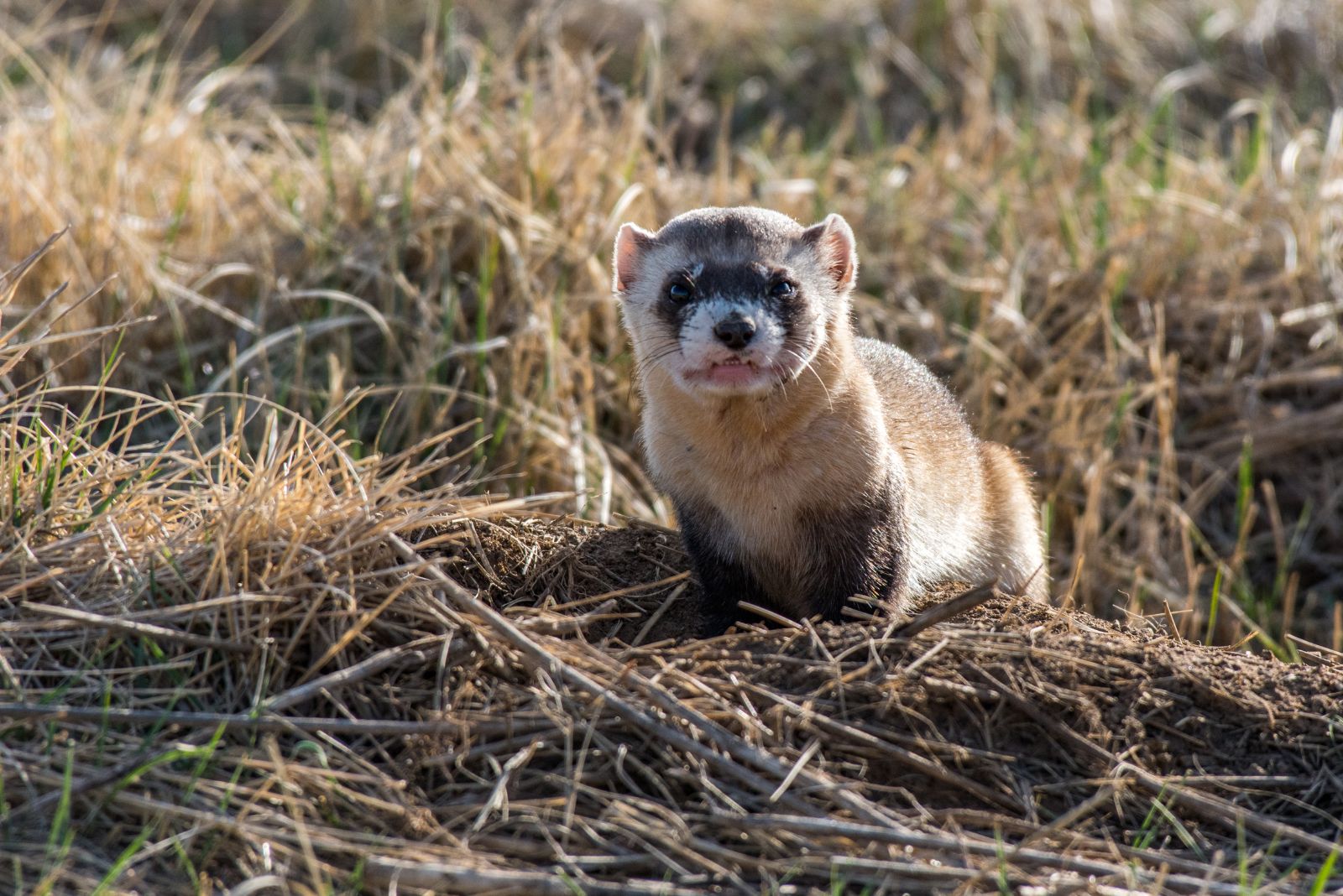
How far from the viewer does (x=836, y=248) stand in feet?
14.1

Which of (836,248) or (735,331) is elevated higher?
(836,248)

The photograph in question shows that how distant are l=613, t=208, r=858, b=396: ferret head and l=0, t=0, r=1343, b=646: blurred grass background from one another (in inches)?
36.9

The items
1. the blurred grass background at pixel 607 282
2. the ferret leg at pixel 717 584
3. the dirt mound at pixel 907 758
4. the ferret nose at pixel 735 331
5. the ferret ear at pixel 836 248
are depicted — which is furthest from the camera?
the blurred grass background at pixel 607 282

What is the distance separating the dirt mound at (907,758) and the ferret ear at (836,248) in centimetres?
113

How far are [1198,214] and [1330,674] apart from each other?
12.4 feet

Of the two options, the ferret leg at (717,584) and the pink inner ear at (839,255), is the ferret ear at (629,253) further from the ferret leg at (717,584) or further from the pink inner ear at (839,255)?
the ferret leg at (717,584)

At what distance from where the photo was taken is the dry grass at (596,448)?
9.43 feet

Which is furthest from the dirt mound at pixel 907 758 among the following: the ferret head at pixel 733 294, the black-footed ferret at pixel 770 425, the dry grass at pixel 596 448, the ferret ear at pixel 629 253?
the ferret ear at pixel 629 253

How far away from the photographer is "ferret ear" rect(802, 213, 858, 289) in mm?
4227

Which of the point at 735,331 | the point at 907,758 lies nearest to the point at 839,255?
the point at 735,331

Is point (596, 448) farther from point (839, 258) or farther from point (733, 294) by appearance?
point (733, 294)

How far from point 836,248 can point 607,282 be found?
1.85m

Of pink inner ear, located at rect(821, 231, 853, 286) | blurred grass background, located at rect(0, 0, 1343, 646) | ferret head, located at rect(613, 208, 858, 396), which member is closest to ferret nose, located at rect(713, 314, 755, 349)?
ferret head, located at rect(613, 208, 858, 396)

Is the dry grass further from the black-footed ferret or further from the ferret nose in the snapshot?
the ferret nose
